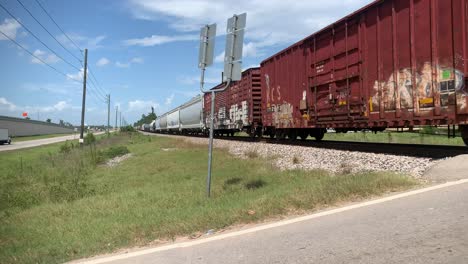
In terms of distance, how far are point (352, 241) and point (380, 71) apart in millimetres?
8347

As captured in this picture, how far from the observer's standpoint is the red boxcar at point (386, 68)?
9.38 meters

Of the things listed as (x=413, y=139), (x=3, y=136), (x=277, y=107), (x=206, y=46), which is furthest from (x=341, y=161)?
(x=3, y=136)

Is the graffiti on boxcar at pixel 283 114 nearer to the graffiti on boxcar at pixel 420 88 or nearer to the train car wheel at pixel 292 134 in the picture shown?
the train car wheel at pixel 292 134

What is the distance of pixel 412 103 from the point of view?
10586 millimetres

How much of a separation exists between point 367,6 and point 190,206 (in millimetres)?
8304

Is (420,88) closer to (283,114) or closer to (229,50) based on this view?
(229,50)

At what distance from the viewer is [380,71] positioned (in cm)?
1168

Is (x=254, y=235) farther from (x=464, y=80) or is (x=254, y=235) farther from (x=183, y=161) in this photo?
(x=183, y=161)

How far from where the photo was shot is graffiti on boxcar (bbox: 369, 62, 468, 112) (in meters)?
9.35

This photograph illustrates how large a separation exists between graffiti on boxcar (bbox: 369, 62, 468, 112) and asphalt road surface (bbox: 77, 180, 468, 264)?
4473 millimetres

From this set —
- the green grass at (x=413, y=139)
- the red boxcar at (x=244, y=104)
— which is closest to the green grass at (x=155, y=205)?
the red boxcar at (x=244, y=104)

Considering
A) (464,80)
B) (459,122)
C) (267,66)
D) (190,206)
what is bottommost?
(190,206)

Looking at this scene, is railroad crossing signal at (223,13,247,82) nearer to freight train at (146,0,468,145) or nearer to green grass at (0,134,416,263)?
green grass at (0,134,416,263)

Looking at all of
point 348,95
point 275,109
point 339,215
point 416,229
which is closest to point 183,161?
point 275,109
